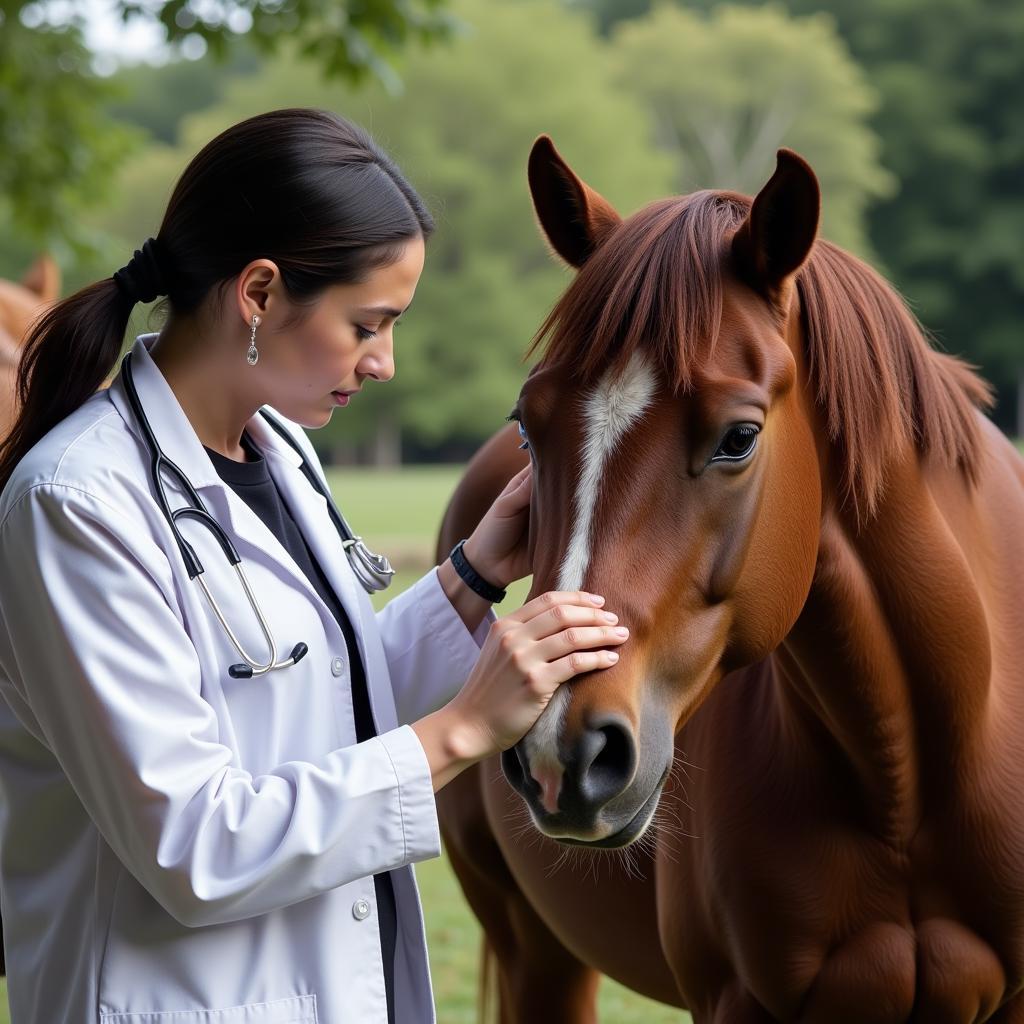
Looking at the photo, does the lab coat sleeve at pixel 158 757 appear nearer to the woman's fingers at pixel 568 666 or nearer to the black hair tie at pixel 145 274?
the woman's fingers at pixel 568 666

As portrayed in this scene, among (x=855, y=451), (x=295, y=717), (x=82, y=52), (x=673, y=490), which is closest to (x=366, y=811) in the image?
(x=295, y=717)

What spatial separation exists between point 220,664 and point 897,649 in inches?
45.3

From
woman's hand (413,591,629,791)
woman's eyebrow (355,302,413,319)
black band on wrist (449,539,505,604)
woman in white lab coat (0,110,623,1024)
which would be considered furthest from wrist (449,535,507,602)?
woman's hand (413,591,629,791)

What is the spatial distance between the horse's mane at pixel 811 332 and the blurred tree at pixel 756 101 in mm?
41325

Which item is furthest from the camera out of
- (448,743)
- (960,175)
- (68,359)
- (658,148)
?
(658,148)

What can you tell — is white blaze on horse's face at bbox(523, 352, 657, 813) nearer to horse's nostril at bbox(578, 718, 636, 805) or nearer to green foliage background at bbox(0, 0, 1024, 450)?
horse's nostril at bbox(578, 718, 636, 805)

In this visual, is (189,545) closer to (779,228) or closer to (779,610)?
(779,610)

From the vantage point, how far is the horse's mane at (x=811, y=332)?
1.92m

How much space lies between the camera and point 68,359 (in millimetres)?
2031

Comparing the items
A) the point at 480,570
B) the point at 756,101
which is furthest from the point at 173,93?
the point at 480,570

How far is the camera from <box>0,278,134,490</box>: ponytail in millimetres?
2029

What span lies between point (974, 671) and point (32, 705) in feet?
5.10

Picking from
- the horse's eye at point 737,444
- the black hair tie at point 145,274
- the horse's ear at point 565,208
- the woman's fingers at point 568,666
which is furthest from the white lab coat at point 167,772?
the horse's ear at point 565,208

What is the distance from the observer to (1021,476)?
110 inches
